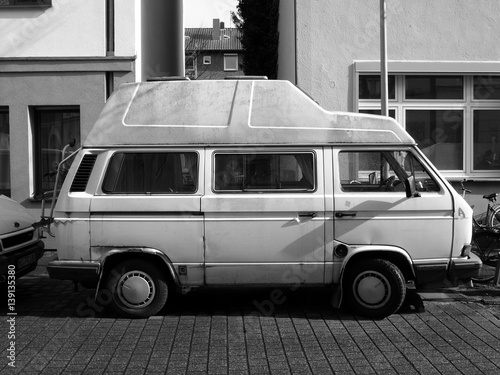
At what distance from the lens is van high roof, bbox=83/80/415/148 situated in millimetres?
7012

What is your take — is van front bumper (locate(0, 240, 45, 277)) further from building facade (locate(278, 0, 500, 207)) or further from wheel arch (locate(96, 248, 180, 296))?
building facade (locate(278, 0, 500, 207))

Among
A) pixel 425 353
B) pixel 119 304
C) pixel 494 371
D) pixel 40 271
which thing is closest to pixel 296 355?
pixel 425 353

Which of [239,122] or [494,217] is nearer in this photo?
[239,122]

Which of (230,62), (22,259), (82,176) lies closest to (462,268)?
(82,176)

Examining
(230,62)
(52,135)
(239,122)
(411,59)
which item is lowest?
(239,122)

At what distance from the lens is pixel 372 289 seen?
22.5 feet

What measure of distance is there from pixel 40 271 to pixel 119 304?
3596 millimetres

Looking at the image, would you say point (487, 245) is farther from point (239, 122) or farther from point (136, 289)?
point (136, 289)

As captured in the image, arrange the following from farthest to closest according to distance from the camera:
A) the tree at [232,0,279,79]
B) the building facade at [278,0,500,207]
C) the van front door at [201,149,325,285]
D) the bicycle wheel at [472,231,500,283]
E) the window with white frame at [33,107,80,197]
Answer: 1. the tree at [232,0,279,79]
2. the window with white frame at [33,107,80,197]
3. the building facade at [278,0,500,207]
4. the bicycle wheel at [472,231,500,283]
5. the van front door at [201,149,325,285]

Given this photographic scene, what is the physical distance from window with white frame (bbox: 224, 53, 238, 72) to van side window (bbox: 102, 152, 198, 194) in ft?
180

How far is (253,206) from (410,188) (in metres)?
1.71

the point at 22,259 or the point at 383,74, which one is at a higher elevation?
the point at 383,74

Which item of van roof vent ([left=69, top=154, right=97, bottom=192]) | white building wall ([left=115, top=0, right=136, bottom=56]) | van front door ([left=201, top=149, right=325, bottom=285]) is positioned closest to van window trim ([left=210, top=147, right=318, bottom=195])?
van front door ([left=201, top=149, right=325, bottom=285])

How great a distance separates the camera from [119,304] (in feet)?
22.8
